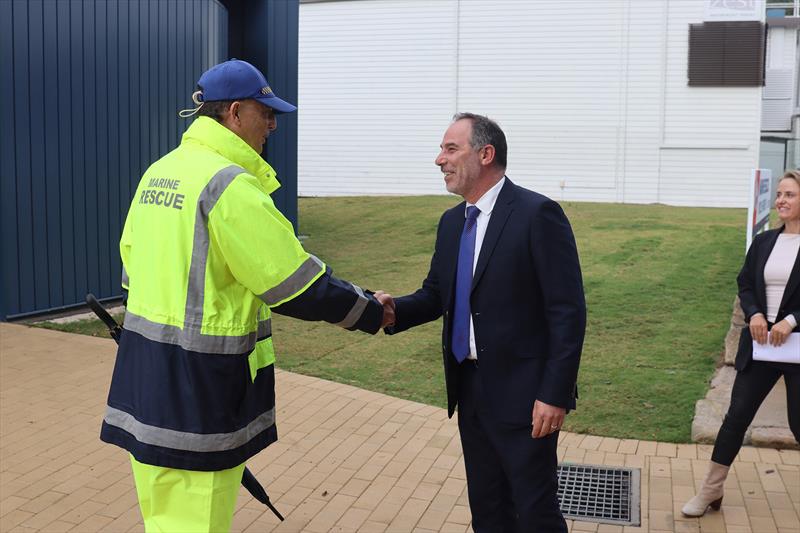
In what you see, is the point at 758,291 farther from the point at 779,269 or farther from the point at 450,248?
the point at 450,248

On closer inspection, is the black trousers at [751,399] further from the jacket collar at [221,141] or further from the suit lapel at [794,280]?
the jacket collar at [221,141]

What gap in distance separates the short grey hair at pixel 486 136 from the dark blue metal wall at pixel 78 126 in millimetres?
7024

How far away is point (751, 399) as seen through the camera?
4.98 m

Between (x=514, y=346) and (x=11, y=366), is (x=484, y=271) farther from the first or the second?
(x=11, y=366)

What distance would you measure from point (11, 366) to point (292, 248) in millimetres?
5736

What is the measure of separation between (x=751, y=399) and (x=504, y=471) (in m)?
1.81

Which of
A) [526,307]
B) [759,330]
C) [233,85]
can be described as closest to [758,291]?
[759,330]

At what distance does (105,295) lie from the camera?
429 inches

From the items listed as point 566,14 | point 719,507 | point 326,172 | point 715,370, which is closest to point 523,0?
point 566,14

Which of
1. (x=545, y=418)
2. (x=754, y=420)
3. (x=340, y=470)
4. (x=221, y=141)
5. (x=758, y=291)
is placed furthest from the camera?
A: (x=754, y=420)

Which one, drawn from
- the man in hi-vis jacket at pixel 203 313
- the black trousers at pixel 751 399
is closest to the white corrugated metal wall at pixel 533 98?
the black trousers at pixel 751 399

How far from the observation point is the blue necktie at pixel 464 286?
3865 mm

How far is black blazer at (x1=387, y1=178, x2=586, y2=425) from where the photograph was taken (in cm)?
362

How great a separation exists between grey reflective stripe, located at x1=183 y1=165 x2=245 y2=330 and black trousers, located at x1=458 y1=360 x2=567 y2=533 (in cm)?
124
